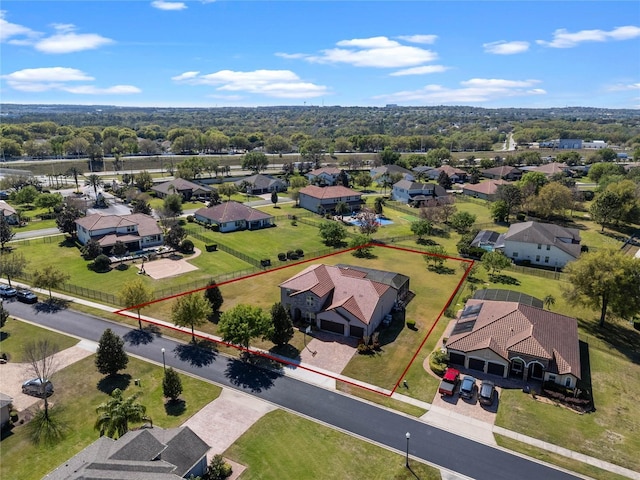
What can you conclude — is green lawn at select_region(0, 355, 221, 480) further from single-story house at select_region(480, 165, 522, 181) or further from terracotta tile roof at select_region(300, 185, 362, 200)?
single-story house at select_region(480, 165, 522, 181)

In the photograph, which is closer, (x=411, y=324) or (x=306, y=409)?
(x=306, y=409)

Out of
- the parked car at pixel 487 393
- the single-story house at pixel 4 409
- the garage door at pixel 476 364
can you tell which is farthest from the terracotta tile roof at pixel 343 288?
the single-story house at pixel 4 409

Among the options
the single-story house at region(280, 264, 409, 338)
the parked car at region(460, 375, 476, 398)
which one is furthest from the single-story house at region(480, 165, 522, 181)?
the parked car at region(460, 375, 476, 398)

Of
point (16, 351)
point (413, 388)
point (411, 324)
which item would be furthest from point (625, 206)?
point (16, 351)

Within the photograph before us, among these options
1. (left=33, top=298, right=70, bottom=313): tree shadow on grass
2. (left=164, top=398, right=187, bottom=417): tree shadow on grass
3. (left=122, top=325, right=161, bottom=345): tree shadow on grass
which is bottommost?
(left=164, top=398, right=187, bottom=417): tree shadow on grass

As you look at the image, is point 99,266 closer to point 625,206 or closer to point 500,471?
point 500,471

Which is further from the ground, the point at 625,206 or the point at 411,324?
the point at 625,206

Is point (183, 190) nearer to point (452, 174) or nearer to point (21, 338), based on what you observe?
point (21, 338)
